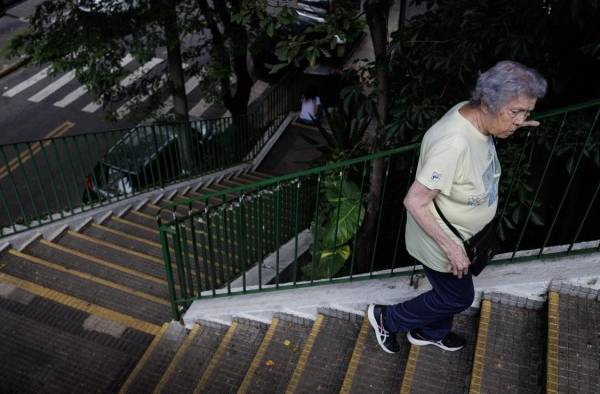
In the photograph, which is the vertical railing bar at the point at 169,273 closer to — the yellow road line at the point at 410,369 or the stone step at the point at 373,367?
the stone step at the point at 373,367

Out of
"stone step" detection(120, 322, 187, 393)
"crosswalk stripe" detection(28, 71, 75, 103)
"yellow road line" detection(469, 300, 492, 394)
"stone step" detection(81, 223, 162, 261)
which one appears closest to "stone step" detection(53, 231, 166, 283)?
"stone step" detection(81, 223, 162, 261)

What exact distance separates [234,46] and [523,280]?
19.5 feet

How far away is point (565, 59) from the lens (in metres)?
3.94

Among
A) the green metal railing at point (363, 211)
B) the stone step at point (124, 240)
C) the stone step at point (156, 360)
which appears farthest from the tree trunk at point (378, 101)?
the stone step at point (124, 240)

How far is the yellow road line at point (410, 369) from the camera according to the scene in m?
3.14

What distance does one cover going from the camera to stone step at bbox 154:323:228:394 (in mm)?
3653

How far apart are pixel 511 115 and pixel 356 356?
1.83 meters

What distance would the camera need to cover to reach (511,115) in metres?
2.37

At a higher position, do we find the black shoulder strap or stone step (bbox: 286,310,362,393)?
the black shoulder strap

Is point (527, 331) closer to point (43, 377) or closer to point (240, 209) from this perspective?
point (240, 209)

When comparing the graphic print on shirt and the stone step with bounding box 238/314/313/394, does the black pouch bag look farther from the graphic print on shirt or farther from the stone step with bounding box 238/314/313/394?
the stone step with bounding box 238/314/313/394

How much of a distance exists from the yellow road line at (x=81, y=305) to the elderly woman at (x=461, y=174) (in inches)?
94.7

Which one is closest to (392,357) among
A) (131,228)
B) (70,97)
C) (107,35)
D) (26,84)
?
(131,228)

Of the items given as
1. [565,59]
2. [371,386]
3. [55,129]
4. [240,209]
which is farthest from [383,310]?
[55,129]
